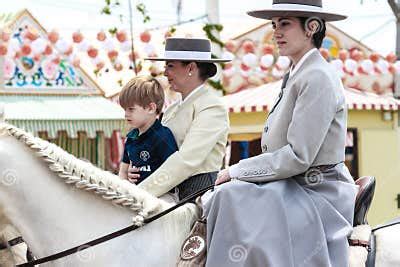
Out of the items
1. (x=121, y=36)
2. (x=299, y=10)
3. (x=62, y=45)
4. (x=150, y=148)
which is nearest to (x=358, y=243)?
(x=299, y=10)

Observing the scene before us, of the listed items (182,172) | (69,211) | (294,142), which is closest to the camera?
(294,142)

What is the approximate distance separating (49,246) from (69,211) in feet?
0.58

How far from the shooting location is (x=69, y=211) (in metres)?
3.87

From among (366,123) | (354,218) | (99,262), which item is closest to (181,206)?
(99,262)

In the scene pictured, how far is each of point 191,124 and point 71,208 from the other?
1128 millimetres

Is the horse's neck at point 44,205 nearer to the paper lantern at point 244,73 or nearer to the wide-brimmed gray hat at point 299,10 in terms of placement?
the wide-brimmed gray hat at point 299,10

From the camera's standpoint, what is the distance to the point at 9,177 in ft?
12.4

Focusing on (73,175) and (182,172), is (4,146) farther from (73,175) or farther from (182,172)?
(182,172)

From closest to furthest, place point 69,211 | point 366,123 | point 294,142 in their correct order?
point 294,142 < point 69,211 < point 366,123

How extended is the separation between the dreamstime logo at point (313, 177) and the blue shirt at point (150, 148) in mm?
1106

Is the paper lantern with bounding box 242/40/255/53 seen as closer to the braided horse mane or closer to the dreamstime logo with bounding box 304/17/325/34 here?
the dreamstime logo with bounding box 304/17/325/34

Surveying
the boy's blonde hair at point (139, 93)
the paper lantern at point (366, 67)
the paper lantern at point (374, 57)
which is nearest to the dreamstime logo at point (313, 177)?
the boy's blonde hair at point (139, 93)

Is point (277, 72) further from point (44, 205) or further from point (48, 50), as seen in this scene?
point (44, 205)

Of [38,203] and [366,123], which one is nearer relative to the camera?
[38,203]
